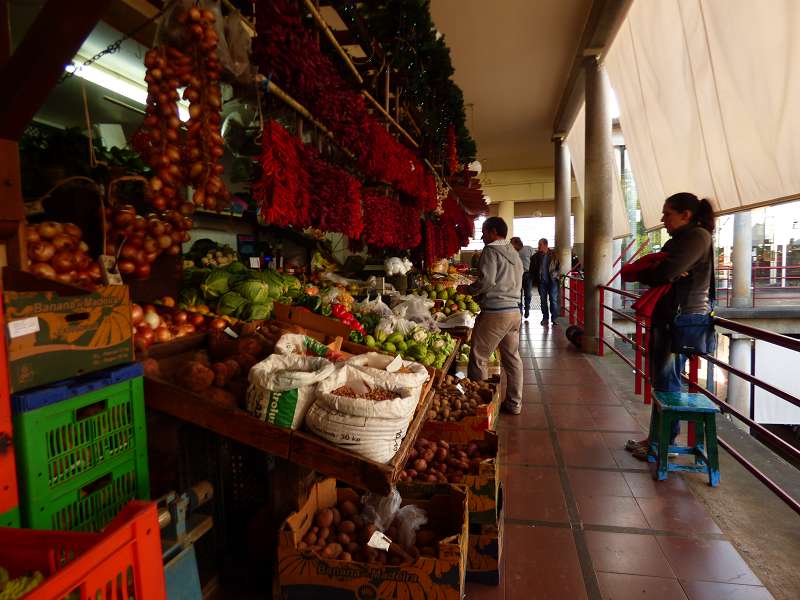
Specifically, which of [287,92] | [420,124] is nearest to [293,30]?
[287,92]

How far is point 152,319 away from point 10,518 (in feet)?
3.73

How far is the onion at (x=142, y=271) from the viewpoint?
2395 mm

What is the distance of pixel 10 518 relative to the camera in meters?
1.20

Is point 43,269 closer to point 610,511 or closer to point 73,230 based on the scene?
point 73,230

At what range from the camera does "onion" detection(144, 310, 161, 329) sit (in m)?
2.21

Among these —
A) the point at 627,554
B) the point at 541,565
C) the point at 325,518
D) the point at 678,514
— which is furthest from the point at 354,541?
the point at 678,514

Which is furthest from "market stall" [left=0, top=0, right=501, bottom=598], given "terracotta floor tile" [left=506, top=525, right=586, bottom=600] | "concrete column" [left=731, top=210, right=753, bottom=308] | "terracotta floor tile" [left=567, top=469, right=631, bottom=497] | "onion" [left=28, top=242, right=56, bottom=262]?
"concrete column" [left=731, top=210, right=753, bottom=308]

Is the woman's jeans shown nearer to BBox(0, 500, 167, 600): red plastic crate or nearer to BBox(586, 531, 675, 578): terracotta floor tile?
BBox(586, 531, 675, 578): terracotta floor tile

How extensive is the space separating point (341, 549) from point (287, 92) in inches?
84.2

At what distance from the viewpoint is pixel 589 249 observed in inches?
286

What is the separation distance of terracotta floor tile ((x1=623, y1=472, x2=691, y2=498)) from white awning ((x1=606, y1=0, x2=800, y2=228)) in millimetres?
1778

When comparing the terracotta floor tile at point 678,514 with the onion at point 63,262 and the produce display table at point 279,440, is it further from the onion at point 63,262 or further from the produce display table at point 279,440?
the onion at point 63,262

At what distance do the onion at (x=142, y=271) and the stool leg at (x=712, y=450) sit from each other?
3276 mm

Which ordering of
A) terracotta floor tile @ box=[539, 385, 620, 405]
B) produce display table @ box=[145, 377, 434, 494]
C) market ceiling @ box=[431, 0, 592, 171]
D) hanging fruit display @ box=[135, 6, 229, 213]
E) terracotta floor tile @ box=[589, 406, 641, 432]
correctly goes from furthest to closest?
market ceiling @ box=[431, 0, 592, 171]
terracotta floor tile @ box=[539, 385, 620, 405]
terracotta floor tile @ box=[589, 406, 641, 432]
hanging fruit display @ box=[135, 6, 229, 213]
produce display table @ box=[145, 377, 434, 494]
